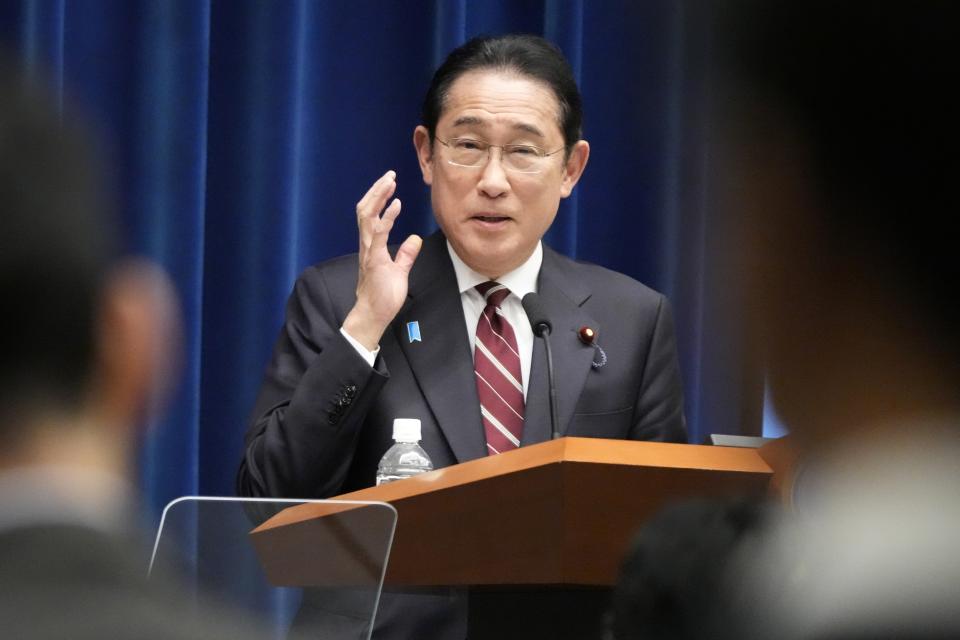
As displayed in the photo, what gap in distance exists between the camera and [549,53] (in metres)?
2.67

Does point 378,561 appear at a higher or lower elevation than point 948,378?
lower

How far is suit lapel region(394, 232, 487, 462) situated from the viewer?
7.59 ft

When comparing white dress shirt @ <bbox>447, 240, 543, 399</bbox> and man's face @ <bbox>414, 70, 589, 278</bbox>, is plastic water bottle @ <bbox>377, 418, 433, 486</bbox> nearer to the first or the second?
white dress shirt @ <bbox>447, 240, 543, 399</bbox>

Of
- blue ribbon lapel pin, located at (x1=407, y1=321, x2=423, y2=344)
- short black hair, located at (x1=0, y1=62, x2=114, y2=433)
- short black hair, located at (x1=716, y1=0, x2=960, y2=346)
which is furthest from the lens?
blue ribbon lapel pin, located at (x1=407, y1=321, x2=423, y2=344)

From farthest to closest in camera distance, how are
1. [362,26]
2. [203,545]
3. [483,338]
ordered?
[362,26] < [483,338] < [203,545]

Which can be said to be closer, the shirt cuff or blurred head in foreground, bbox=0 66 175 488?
blurred head in foreground, bbox=0 66 175 488

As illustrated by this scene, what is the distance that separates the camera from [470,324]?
2496 mm

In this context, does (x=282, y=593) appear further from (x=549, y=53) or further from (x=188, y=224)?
(x=188, y=224)

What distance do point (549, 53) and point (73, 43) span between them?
1.04 meters

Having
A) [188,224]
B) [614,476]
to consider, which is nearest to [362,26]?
[188,224]

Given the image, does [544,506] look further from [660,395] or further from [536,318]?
[660,395]

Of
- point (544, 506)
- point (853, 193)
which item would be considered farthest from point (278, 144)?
point (853, 193)

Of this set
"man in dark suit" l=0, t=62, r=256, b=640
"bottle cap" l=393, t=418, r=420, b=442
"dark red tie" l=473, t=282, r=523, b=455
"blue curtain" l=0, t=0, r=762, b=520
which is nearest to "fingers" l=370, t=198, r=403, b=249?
"dark red tie" l=473, t=282, r=523, b=455

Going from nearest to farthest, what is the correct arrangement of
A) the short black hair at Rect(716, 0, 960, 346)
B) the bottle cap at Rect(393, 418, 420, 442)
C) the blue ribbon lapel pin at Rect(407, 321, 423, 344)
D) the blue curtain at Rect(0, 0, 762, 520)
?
the short black hair at Rect(716, 0, 960, 346) → the bottle cap at Rect(393, 418, 420, 442) → the blue ribbon lapel pin at Rect(407, 321, 423, 344) → the blue curtain at Rect(0, 0, 762, 520)
